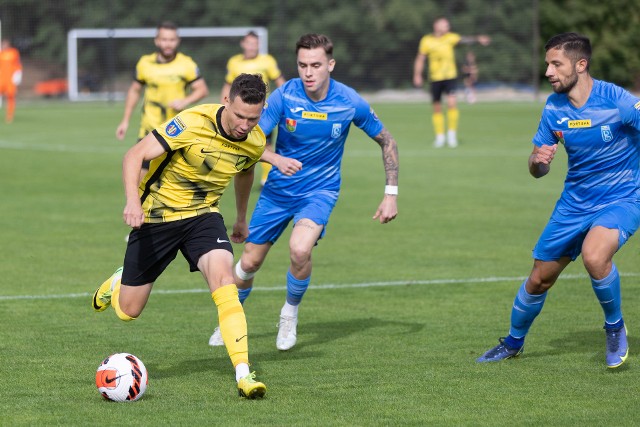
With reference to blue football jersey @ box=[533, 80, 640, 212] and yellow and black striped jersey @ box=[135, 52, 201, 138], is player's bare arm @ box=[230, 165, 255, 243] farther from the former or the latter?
yellow and black striped jersey @ box=[135, 52, 201, 138]

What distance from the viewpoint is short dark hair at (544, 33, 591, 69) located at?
7180 mm

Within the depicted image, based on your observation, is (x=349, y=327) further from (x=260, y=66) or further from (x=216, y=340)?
(x=260, y=66)

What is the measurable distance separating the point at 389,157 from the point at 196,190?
1.88 m

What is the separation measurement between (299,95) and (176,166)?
5.41 feet

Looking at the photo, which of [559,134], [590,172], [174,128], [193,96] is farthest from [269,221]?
[193,96]

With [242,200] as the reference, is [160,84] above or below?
below

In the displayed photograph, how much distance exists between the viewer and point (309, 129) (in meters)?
8.32

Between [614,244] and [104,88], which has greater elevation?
[614,244]

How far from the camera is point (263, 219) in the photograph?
834 cm

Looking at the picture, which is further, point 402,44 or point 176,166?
point 402,44

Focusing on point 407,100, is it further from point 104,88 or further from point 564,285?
point 564,285

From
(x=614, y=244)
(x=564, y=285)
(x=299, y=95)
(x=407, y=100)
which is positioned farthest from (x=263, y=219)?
(x=407, y=100)

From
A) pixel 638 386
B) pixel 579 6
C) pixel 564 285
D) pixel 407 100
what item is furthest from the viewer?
pixel 579 6

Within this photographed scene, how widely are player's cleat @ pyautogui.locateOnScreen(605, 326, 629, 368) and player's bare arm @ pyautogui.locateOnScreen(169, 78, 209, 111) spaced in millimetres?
7373
